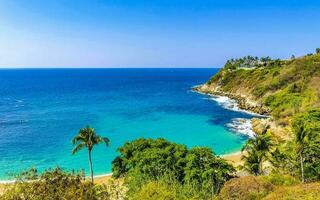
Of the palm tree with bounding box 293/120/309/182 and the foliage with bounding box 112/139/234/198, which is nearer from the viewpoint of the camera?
the foliage with bounding box 112/139/234/198

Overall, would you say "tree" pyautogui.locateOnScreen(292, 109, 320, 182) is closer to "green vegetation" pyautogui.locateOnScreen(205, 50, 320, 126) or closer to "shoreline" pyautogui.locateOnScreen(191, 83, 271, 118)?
"green vegetation" pyautogui.locateOnScreen(205, 50, 320, 126)

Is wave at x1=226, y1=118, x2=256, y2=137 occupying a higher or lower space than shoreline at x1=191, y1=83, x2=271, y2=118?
lower

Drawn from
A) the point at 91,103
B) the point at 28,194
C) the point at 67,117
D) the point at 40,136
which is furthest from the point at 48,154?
the point at 91,103

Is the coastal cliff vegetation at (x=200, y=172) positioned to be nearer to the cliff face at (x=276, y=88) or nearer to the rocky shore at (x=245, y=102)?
the cliff face at (x=276, y=88)

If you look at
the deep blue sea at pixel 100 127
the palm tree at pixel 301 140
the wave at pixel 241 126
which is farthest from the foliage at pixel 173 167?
the wave at pixel 241 126

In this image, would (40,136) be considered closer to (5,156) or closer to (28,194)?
(5,156)

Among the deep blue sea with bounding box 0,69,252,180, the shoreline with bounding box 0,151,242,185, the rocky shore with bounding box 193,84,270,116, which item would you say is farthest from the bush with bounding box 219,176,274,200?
the rocky shore with bounding box 193,84,270,116

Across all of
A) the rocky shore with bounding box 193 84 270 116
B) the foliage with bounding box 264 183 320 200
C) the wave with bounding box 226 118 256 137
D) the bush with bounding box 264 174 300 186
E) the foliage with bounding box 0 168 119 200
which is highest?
the foliage with bounding box 0 168 119 200
